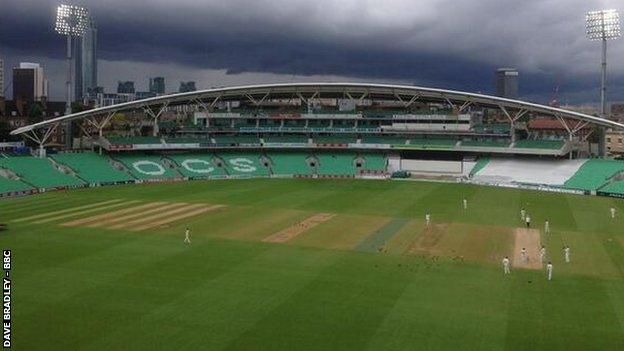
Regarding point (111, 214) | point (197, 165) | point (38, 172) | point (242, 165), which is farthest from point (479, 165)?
point (38, 172)

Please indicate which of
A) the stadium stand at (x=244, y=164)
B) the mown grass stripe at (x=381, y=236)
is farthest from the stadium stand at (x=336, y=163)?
the mown grass stripe at (x=381, y=236)

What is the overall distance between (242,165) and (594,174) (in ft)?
146

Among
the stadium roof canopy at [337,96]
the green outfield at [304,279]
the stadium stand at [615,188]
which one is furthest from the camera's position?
the stadium roof canopy at [337,96]

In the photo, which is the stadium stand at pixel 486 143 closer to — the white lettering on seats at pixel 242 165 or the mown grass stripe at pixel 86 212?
the white lettering on seats at pixel 242 165

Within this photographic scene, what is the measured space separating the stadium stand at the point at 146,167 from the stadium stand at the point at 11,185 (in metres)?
15.0

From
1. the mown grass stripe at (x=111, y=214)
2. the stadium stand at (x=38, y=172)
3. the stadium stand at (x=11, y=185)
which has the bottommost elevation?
the mown grass stripe at (x=111, y=214)

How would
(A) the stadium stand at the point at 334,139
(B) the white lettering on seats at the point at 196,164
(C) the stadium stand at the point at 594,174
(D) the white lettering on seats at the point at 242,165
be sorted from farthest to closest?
(A) the stadium stand at the point at 334,139
(D) the white lettering on seats at the point at 242,165
(B) the white lettering on seats at the point at 196,164
(C) the stadium stand at the point at 594,174

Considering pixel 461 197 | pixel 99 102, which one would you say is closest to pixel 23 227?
pixel 461 197

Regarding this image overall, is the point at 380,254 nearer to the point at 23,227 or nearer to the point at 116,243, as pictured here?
the point at 116,243

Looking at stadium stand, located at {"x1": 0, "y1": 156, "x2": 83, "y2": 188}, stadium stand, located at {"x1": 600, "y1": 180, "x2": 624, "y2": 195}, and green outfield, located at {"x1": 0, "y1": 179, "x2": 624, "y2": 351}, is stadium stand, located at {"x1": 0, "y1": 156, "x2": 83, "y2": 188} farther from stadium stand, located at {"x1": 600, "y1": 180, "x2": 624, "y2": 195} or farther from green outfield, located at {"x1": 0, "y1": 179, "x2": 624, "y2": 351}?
stadium stand, located at {"x1": 600, "y1": 180, "x2": 624, "y2": 195}

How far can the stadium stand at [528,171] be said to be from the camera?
6931 cm

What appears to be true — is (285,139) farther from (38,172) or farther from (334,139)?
(38,172)

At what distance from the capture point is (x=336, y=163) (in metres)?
82.5

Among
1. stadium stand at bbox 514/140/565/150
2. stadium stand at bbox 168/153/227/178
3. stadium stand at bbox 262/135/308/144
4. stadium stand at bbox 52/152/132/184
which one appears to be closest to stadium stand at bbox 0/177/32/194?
stadium stand at bbox 52/152/132/184
